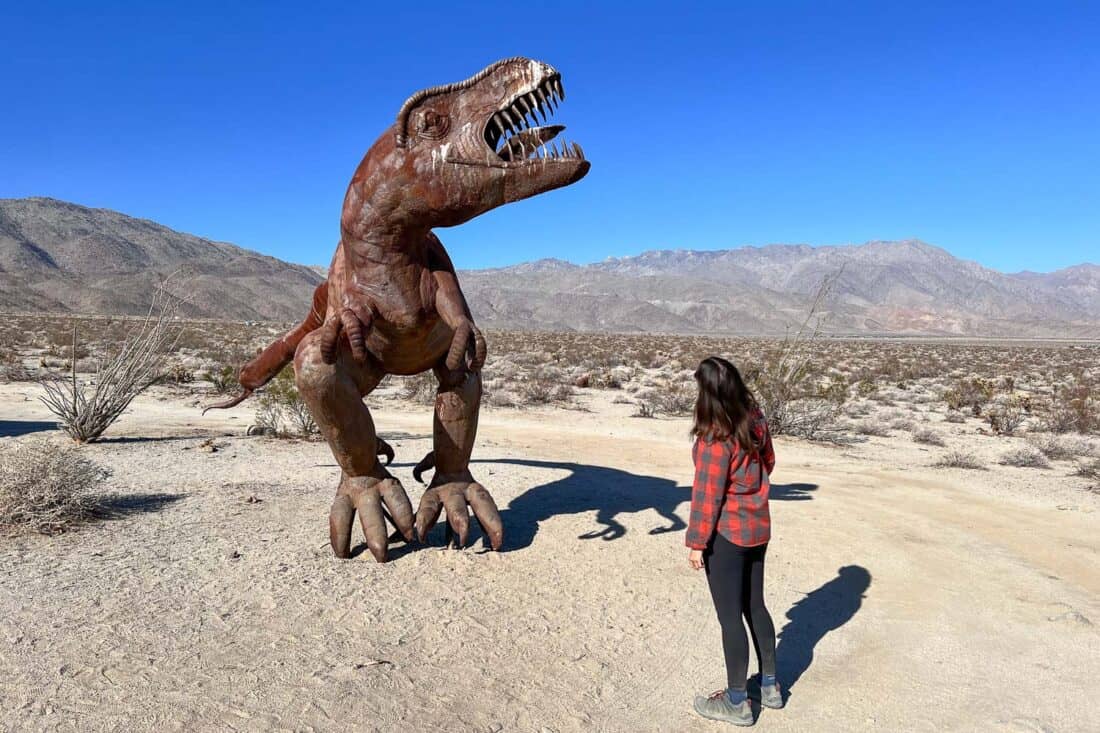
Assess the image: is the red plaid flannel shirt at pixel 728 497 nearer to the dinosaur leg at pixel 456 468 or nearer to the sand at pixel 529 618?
the sand at pixel 529 618

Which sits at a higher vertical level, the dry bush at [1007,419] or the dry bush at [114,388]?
the dry bush at [114,388]

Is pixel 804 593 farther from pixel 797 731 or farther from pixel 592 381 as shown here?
pixel 592 381

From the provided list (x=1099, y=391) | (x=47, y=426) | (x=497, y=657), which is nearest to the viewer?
(x=497, y=657)

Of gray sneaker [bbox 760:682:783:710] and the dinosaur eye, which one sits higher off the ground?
the dinosaur eye

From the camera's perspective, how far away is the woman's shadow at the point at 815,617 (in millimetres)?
3707

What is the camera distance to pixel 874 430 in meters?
12.7

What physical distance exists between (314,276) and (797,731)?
405 ft

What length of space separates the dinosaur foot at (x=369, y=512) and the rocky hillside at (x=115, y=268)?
216ft

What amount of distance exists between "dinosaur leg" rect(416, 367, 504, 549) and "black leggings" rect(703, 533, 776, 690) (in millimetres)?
2053

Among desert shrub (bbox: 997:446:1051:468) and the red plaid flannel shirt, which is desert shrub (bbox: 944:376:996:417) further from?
the red plaid flannel shirt

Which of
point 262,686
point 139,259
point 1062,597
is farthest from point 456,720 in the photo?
point 139,259

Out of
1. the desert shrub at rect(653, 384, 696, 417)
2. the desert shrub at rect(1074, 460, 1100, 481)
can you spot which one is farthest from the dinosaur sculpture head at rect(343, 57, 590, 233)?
the desert shrub at rect(653, 384, 696, 417)

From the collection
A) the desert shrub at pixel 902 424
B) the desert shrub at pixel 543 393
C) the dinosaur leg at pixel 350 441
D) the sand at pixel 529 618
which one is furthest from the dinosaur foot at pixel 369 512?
the desert shrub at pixel 902 424

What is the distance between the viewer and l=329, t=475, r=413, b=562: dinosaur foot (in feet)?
15.1
